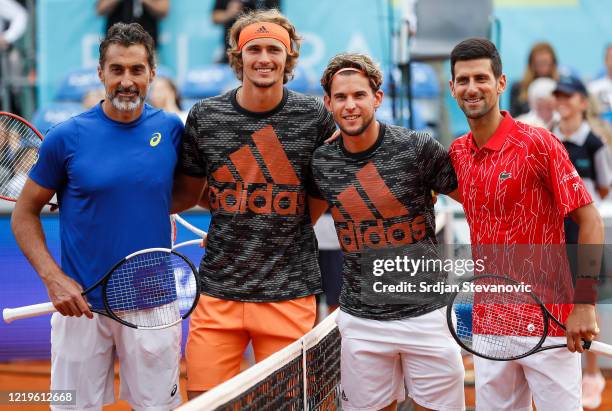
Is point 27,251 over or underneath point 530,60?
underneath

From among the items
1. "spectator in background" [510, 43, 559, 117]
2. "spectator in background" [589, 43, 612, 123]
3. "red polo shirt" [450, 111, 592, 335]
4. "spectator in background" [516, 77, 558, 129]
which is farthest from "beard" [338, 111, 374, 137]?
"spectator in background" [589, 43, 612, 123]

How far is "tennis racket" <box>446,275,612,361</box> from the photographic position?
362 cm

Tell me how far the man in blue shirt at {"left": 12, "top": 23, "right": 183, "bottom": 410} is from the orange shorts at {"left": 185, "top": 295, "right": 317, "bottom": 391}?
0.12 meters

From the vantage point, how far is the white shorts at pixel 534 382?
12.0 feet

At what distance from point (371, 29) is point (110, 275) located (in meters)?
6.59

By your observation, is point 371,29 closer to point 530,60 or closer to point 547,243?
point 530,60

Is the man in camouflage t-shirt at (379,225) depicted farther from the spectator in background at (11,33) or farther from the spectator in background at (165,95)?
the spectator in background at (11,33)

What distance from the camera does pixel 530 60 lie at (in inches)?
351

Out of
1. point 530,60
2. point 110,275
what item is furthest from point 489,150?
point 530,60

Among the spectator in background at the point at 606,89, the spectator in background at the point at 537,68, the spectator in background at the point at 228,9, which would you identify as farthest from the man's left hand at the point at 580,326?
the spectator in background at the point at 228,9

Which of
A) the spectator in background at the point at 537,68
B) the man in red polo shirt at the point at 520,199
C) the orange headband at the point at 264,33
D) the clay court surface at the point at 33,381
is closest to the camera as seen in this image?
the man in red polo shirt at the point at 520,199

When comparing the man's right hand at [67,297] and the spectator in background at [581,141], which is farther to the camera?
the spectator in background at [581,141]

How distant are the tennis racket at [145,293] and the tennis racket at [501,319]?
1123 mm

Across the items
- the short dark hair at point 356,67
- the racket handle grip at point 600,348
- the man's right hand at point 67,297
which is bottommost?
the racket handle grip at point 600,348
